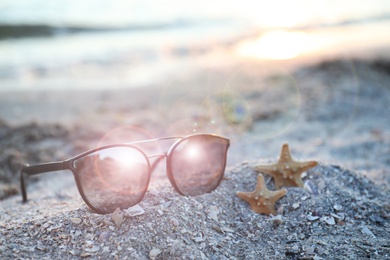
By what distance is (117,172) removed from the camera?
9.50 feet

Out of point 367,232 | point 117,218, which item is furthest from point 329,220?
point 117,218

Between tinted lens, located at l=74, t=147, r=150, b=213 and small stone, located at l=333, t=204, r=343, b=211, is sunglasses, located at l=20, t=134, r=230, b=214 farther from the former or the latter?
small stone, located at l=333, t=204, r=343, b=211

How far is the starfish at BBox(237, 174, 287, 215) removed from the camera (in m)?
2.65

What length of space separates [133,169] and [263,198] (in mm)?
985

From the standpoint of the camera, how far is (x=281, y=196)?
2693 millimetres

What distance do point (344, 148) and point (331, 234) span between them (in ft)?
8.63

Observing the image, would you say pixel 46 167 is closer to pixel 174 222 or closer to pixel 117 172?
pixel 117 172

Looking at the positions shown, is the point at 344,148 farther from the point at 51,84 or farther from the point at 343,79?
the point at 51,84

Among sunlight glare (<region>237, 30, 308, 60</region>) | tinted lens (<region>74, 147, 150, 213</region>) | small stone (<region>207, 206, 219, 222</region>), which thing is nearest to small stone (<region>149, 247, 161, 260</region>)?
tinted lens (<region>74, 147, 150, 213</region>)

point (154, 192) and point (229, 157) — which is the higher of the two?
point (154, 192)

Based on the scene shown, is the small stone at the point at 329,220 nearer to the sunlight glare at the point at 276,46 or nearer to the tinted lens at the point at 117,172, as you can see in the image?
the tinted lens at the point at 117,172

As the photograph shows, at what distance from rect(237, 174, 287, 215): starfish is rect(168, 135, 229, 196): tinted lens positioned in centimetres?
31

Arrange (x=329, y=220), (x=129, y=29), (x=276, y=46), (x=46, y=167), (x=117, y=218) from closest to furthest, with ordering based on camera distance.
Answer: (x=117, y=218), (x=46, y=167), (x=329, y=220), (x=276, y=46), (x=129, y=29)

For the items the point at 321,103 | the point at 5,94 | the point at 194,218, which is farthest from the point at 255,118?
the point at 5,94
